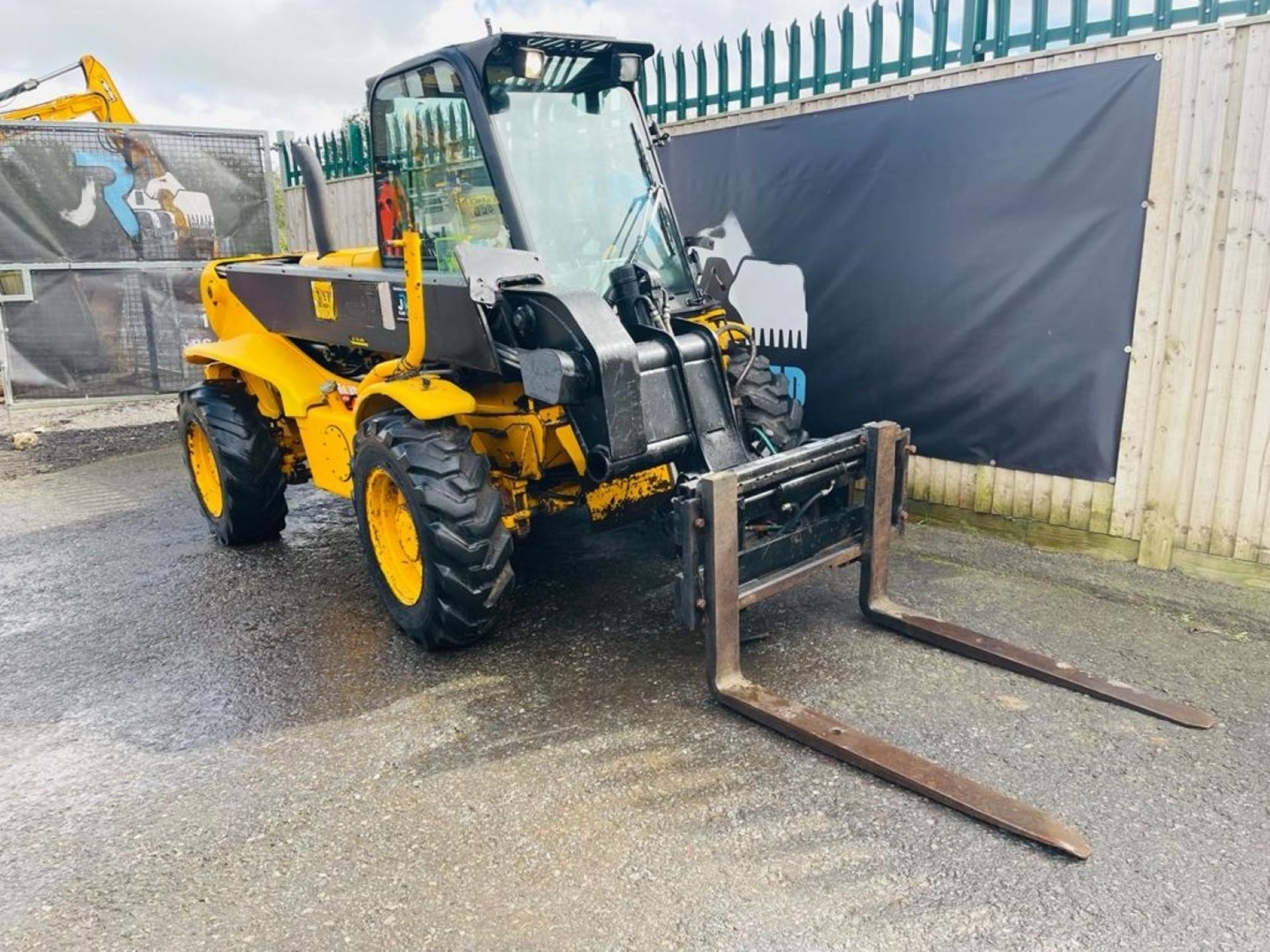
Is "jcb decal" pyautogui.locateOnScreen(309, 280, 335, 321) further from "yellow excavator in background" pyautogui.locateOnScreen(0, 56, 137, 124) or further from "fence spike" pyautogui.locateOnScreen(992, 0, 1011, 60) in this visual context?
"yellow excavator in background" pyautogui.locateOnScreen(0, 56, 137, 124)

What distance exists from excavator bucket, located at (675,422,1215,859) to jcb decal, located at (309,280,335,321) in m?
2.37

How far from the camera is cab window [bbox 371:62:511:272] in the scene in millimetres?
4180

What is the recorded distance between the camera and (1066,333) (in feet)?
16.8

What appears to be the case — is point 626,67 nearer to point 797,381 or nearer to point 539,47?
point 539,47

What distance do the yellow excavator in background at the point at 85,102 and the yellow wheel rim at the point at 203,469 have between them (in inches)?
244

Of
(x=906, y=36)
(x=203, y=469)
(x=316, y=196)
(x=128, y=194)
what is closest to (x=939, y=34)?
(x=906, y=36)

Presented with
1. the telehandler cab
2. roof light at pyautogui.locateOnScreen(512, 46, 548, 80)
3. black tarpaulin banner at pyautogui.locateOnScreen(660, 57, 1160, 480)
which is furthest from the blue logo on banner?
roof light at pyautogui.locateOnScreen(512, 46, 548, 80)

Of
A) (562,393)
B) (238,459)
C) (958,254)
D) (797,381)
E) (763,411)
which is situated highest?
(958,254)

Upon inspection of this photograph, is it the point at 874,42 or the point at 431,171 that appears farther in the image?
the point at 874,42

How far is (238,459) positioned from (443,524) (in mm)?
2424

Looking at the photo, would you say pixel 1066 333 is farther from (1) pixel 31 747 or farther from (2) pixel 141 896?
(1) pixel 31 747

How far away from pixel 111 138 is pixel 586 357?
8.39 meters

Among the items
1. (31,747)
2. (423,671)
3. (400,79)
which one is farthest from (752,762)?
(400,79)

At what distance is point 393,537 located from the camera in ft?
14.8
